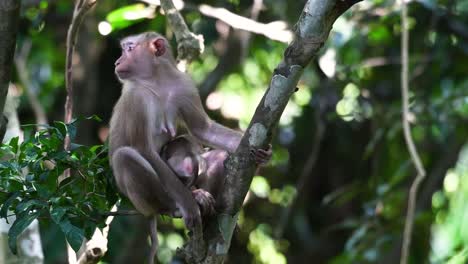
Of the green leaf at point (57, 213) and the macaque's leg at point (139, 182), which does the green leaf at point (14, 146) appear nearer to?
the green leaf at point (57, 213)

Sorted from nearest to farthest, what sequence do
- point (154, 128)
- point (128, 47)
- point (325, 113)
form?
point (154, 128), point (128, 47), point (325, 113)

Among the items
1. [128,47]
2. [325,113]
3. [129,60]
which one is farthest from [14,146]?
[325,113]

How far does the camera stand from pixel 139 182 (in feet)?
15.4

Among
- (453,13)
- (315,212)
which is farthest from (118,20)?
(315,212)

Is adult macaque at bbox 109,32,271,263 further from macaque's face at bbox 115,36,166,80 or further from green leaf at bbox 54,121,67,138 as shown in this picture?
green leaf at bbox 54,121,67,138

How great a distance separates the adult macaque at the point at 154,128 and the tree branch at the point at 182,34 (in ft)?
0.66

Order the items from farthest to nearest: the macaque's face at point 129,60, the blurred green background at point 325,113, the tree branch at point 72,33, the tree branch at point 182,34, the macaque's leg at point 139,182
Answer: the blurred green background at point 325,113 < the macaque's face at point 129,60 < the tree branch at point 182,34 < the tree branch at point 72,33 < the macaque's leg at point 139,182

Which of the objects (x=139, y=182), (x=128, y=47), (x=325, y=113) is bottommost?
(x=325, y=113)

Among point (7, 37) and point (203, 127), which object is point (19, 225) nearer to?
point (7, 37)

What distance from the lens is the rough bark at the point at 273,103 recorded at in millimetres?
3699

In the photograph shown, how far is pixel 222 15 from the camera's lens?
6.04m

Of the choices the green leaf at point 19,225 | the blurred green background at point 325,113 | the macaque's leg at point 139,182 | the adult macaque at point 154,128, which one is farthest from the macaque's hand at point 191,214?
the blurred green background at point 325,113

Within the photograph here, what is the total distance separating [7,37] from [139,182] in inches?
60.3

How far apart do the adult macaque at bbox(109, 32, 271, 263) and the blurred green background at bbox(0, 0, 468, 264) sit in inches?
29.9
